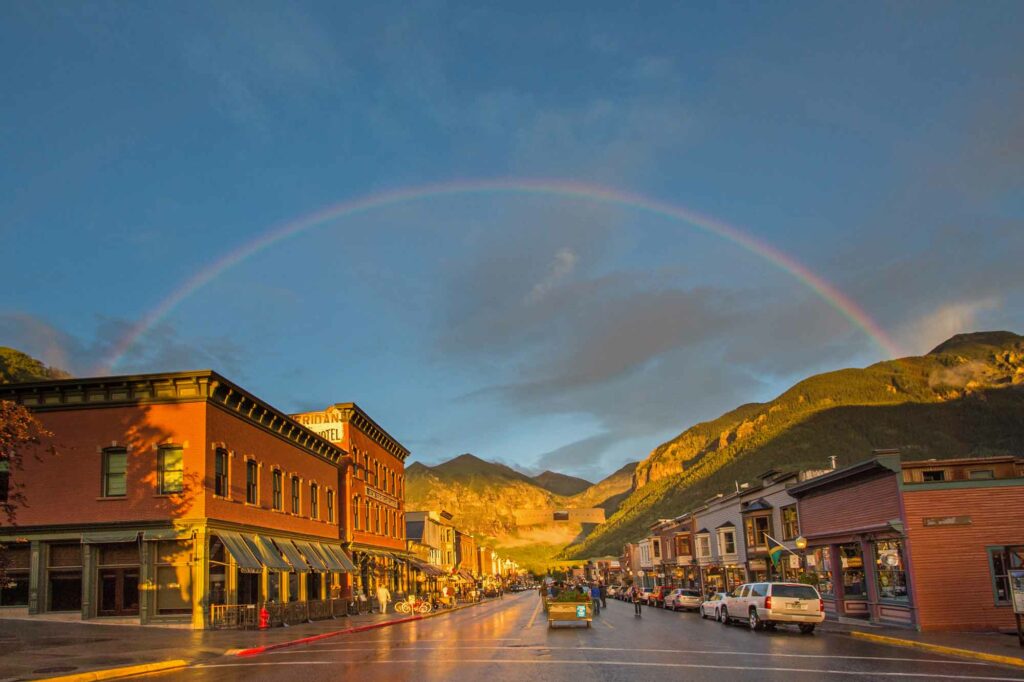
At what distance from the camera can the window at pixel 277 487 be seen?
1655 inches

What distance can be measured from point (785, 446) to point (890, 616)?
110 metres

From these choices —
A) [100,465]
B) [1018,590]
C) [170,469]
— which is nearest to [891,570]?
[1018,590]

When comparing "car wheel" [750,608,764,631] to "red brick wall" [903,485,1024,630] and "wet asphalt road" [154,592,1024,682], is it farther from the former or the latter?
"red brick wall" [903,485,1024,630]

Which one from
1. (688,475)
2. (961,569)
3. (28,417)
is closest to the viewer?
(28,417)

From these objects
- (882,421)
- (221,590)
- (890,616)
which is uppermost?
(882,421)

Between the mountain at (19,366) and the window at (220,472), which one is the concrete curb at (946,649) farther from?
the mountain at (19,366)

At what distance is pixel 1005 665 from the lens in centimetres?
1780

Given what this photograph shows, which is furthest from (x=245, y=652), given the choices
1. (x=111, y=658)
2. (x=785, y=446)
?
(x=785, y=446)

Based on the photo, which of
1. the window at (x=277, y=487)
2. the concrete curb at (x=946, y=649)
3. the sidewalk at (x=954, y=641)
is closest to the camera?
the concrete curb at (x=946, y=649)

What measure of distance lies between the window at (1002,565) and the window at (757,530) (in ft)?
90.0

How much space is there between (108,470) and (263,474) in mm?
8116

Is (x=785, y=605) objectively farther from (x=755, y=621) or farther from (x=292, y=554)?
(x=292, y=554)

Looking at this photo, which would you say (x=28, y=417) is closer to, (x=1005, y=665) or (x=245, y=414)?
(x=245, y=414)

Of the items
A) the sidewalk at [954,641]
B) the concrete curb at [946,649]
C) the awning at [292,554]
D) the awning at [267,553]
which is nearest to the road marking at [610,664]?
the concrete curb at [946,649]
